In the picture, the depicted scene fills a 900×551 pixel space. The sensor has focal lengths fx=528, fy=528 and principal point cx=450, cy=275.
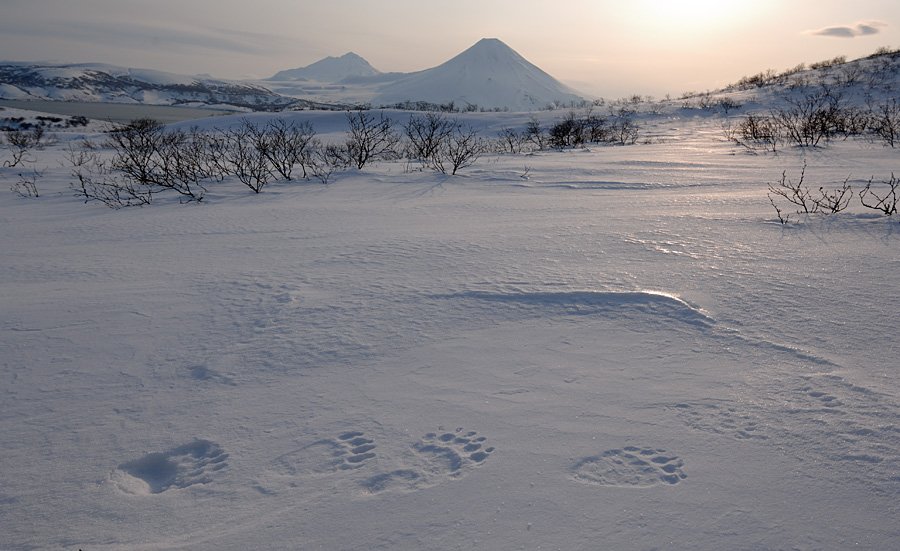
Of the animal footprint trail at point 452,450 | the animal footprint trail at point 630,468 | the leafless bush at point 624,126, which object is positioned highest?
the leafless bush at point 624,126

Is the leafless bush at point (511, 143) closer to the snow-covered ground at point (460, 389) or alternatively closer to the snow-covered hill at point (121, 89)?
the snow-covered ground at point (460, 389)

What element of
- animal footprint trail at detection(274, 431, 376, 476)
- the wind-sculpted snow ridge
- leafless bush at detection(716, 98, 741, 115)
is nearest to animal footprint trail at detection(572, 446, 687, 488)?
animal footprint trail at detection(274, 431, 376, 476)

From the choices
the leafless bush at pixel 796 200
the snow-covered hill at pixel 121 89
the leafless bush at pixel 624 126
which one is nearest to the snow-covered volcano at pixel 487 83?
the snow-covered hill at pixel 121 89

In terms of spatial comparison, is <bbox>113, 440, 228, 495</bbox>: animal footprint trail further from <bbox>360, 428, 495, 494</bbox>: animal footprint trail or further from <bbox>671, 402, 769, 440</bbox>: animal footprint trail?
<bbox>671, 402, 769, 440</bbox>: animal footprint trail

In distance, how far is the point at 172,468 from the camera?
5.08 feet

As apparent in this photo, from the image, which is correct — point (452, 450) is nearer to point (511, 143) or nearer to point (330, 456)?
point (330, 456)

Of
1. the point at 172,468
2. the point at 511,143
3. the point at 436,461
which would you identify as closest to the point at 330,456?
the point at 436,461

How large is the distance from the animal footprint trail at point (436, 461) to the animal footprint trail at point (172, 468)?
48cm

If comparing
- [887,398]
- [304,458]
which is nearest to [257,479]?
[304,458]

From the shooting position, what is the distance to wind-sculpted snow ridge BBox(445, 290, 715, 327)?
7.89 feet

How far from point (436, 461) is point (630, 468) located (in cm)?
54

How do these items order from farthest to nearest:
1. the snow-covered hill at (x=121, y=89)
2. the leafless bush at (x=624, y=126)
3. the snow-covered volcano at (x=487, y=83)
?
the snow-covered volcano at (x=487, y=83) → the snow-covered hill at (x=121, y=89) → the leafless bush at (x=624, y=126)

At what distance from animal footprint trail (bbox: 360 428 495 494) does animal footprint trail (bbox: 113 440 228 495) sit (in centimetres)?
48

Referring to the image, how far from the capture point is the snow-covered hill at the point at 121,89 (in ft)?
243
